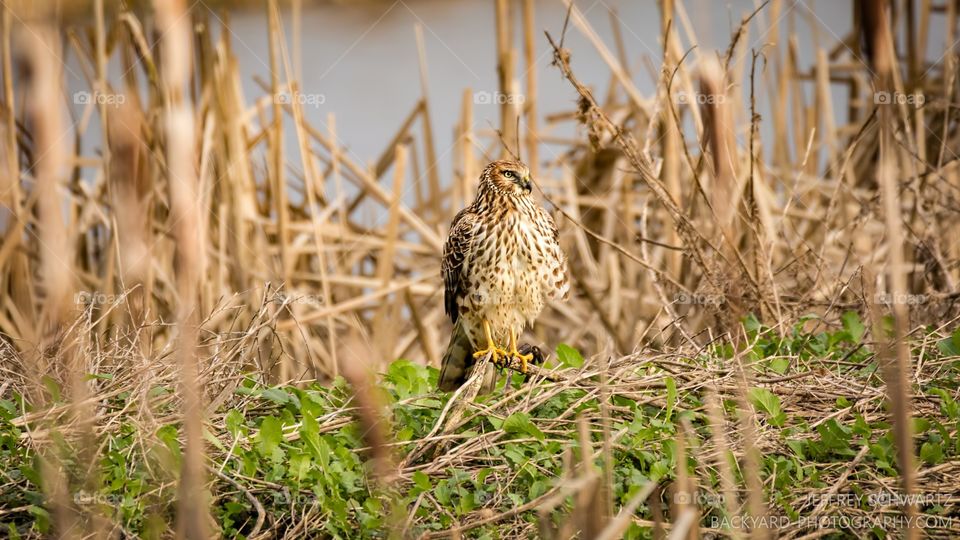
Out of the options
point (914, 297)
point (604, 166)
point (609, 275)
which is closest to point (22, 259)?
point (609, 275)

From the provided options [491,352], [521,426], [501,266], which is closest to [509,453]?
[521,426]

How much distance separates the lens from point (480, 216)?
4031 millimetres

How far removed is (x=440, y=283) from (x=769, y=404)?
2903mm

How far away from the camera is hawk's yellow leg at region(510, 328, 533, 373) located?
3.62 m

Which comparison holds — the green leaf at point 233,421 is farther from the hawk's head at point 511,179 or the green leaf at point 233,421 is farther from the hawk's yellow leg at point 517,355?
the hawk's head at point 511,179

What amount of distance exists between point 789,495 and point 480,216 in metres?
1.78

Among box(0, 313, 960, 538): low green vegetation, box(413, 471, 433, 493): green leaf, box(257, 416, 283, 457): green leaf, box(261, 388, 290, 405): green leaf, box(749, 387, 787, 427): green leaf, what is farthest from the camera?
box(261, 388, 290, 405): green leaf

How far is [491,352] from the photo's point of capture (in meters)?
3.58

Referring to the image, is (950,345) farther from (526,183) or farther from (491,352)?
(526,183)

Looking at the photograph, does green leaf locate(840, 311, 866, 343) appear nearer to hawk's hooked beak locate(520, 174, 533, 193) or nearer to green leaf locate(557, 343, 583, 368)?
green leaf locate(557, 343, 583, 368)

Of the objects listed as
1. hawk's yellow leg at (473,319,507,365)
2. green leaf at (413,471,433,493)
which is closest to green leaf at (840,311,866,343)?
hawk's yellow leg at (473,319,507,365)

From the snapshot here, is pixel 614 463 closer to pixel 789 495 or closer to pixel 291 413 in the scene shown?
pixel 789 495

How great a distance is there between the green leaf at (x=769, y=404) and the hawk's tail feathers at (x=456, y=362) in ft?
3.65

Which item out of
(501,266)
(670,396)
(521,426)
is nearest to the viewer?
(521,426)
